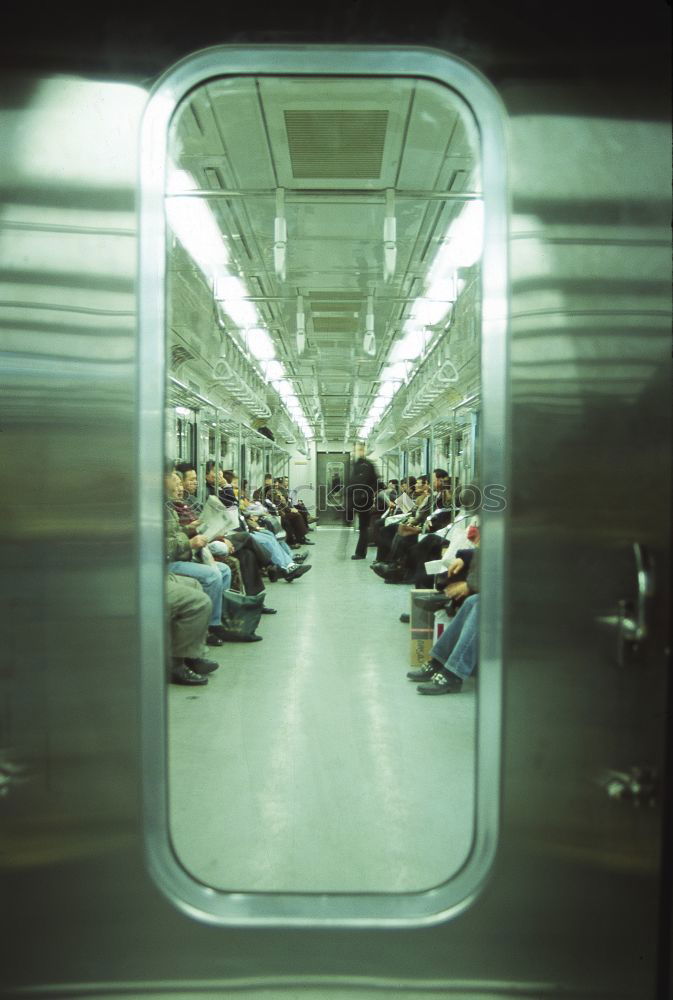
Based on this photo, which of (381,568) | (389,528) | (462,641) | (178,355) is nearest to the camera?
(462,641)

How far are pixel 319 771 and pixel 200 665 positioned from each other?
157 centimetres

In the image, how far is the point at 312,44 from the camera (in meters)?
1.39

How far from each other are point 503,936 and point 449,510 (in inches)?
184

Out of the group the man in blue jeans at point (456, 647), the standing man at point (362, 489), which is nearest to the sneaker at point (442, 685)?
the man in blue jeans at point (456, 647)

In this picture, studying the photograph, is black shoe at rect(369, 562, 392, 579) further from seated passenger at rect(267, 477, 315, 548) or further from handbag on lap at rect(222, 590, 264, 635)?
seated passenger at rect(267, 477, 315, 548)

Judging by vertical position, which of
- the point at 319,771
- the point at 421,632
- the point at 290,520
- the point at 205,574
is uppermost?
the point at 205,574

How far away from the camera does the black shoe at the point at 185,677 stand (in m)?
4.04

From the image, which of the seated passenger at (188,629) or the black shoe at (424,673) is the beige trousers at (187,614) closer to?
the seated passenger at (188,629)

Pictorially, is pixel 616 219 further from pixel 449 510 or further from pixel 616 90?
pixel 449 510

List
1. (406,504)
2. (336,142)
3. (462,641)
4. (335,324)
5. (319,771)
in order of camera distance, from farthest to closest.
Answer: (406,504) → (335,324) → (462,641) → (336,142) → (319,771)

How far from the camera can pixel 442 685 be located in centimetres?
388

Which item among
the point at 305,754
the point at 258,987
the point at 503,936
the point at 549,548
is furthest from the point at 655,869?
the point at 305,754

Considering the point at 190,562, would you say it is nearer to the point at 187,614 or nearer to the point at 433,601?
the point at 187,614

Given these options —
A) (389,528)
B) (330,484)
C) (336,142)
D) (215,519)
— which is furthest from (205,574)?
(330,484)
